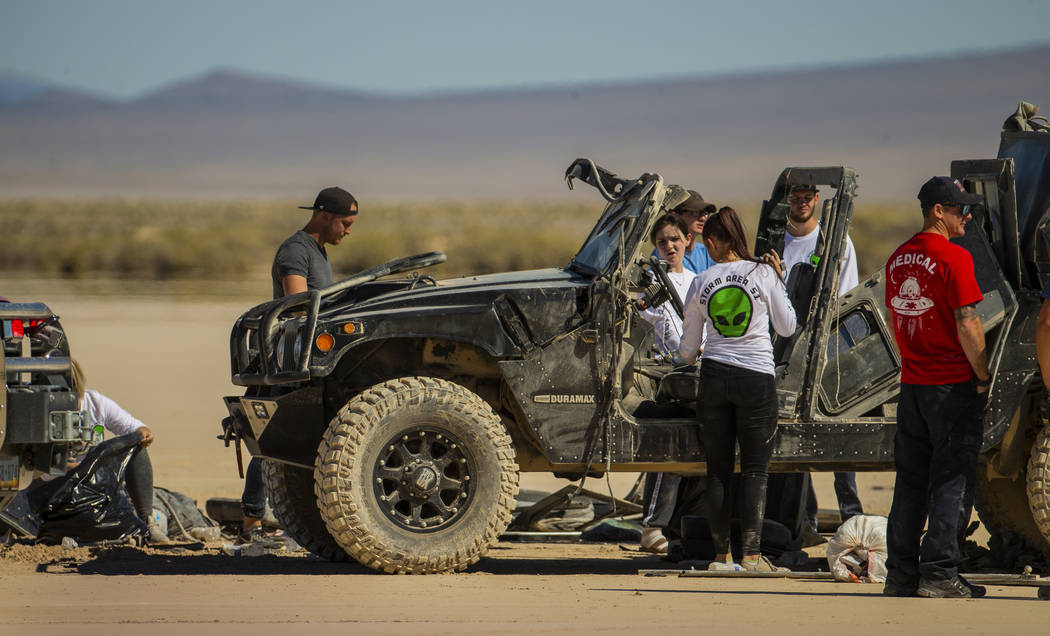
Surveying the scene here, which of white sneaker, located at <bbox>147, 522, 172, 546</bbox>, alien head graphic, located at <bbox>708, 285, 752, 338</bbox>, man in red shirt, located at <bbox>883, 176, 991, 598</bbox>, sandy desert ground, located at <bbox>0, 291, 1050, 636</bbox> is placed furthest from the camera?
white sneaker, located at <bbox>147, 522, 172, 546</bbox>

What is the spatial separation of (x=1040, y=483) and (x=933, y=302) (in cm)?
164

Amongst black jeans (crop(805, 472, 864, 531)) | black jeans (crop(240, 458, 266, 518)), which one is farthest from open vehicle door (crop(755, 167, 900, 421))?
black jeans (crop(240, 458, 266, 518))

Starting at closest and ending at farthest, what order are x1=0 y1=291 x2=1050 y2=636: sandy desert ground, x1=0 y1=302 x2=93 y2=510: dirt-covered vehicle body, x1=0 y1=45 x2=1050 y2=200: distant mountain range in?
x1=0 y1=291 x2=1050 y2=636: sandy desert ground → x1=0 y1=302 x2=93 y2=510: dirt-covered vehicle body → x1=0 y1=45 x2=1050 y2=200: distant mountain range

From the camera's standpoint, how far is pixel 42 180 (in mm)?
115375

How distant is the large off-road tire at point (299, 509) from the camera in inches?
334

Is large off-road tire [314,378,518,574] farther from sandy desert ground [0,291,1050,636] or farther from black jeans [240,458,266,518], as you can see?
black jeans [240,458,266,518]

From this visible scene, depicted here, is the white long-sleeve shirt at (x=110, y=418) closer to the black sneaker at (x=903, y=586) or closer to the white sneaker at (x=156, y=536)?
the white sneaker at (x=156, y=536)

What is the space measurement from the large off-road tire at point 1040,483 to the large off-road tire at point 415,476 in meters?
2.71

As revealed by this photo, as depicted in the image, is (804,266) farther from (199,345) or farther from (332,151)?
(332,151)

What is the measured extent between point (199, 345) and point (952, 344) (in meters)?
19.3

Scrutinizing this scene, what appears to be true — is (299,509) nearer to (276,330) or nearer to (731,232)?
(276,330)

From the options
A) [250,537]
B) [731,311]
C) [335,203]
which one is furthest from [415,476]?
[250,537]

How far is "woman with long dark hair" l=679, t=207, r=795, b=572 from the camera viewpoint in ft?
24.6

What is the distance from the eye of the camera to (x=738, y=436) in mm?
7617
